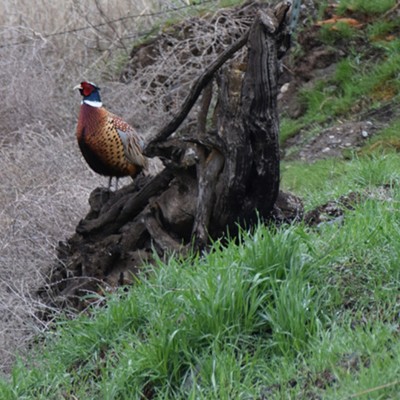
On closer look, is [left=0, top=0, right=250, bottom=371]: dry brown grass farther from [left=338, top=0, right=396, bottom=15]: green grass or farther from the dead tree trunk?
[left=338, top=0, right=396, bottom=15]: green grass

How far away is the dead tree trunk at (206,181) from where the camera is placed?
625 cm

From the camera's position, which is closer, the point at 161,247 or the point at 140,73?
the point at 161,247

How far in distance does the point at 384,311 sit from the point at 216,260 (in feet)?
3.19

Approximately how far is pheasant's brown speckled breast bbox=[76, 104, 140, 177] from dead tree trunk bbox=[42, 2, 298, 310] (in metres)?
1.30

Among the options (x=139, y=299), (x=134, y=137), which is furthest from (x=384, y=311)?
(x=134, y=137)

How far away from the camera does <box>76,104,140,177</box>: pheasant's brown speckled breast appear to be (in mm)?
8625

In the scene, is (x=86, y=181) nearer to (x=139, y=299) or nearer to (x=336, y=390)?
(x=139, y=299)

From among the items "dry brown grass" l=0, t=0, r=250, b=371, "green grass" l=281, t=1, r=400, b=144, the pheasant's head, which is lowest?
"green grass" l=281, t=1, r=400, b=144

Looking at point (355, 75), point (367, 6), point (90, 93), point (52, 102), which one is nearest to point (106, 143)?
point (90, 93)

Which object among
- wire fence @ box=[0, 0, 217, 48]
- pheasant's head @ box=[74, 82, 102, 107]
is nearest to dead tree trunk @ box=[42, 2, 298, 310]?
pheasant's head @ box=[74, 82, 102, 107]

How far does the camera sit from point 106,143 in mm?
8656

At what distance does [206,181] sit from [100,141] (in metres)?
2.31

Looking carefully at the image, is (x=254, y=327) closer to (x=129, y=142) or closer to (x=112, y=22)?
(x=129, y=142)

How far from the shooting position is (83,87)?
9.05 metres
